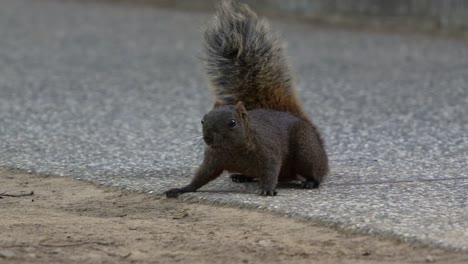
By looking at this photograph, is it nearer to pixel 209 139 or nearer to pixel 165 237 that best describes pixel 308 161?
pixel 209 139

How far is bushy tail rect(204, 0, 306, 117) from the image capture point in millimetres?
6449

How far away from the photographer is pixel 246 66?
6461 millimetres

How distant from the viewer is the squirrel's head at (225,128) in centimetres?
560

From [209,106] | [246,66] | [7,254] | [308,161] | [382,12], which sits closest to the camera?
[7,254]

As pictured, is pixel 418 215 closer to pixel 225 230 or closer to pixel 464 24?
pixel 225 230

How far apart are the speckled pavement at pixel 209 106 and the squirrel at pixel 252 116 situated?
0.52 feet

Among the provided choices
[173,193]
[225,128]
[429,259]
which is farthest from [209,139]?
[429,259]

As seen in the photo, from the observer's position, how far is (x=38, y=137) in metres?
7.98

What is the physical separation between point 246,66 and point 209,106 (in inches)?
123

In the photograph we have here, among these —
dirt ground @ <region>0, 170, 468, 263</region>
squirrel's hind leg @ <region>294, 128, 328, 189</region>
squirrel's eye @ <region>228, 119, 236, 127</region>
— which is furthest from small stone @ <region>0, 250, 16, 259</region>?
squirrel's hind leg @ <region>294, 128, 328, 189</region>

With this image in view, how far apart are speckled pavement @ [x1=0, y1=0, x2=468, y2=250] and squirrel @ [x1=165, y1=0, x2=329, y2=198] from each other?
0.16 metres

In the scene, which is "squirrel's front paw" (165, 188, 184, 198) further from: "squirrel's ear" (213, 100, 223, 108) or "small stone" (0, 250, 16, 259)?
"small stone" (0, 250, 16, 259)

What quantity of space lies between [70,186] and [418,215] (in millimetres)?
2148

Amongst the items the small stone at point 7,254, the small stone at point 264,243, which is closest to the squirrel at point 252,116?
the small stone at point 264,243
